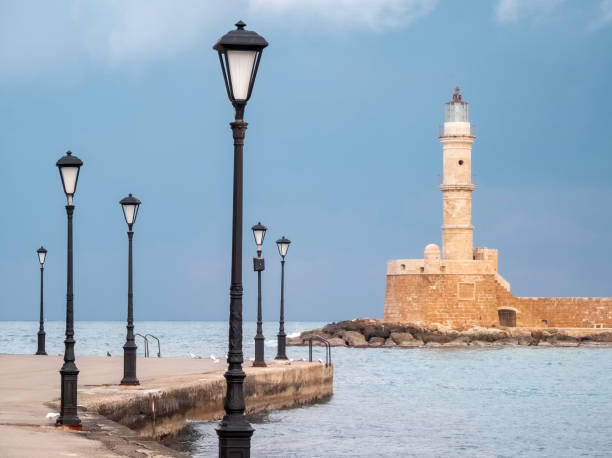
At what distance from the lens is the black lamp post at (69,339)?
13.2 meters

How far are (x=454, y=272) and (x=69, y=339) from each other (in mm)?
55630

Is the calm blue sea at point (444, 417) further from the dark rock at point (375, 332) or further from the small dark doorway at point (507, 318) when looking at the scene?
the small dark doorway at point (507, 318)

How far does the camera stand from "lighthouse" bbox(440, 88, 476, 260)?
6681cm

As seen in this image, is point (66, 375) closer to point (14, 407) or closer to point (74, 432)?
point (74, 432)

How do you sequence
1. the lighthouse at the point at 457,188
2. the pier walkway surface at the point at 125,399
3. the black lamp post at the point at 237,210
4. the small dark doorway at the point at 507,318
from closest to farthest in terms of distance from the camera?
1. the black lamp post at the point at 237,210
2. the pier walkway surface at the point at 125,399
3. the lighthouse at the point at 457,188
4. the small dark doorway at the point at 507,318

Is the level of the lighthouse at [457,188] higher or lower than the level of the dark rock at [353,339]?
higher

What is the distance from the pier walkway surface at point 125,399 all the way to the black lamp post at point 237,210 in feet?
8.06

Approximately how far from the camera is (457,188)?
6656 centimetres

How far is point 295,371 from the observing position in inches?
1025

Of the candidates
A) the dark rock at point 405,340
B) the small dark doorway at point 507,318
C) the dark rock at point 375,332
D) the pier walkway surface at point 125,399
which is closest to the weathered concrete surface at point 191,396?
the pier walkway surface at point 125,399

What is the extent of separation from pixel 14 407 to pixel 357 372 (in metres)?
33.2

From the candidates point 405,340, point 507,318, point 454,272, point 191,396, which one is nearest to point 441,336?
point 405,340

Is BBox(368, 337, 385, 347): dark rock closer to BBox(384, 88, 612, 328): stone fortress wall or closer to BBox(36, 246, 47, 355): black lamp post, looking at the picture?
BBox(384, 88, 612, 328): stone fortress wall

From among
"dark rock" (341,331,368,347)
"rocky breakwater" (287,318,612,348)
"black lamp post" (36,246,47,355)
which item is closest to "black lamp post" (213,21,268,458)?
"black lamp post" (36,246,47,355)
